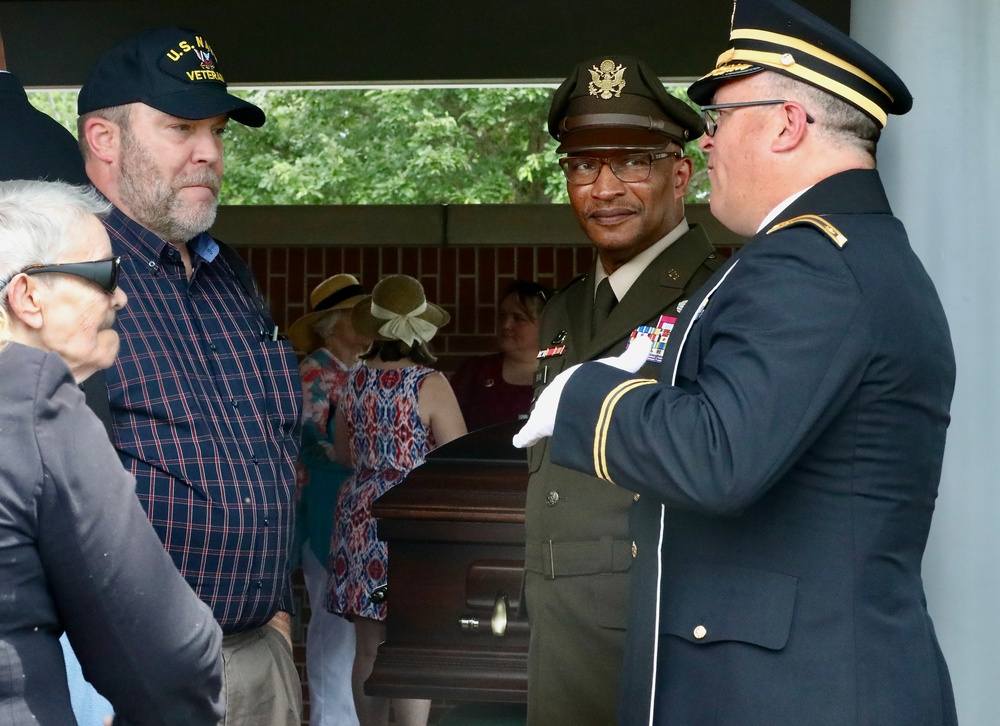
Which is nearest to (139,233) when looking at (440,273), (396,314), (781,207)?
(781,207)

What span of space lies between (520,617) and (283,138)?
8.89 metres

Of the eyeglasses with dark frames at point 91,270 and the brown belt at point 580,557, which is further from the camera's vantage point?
the brown belt at point 580,557

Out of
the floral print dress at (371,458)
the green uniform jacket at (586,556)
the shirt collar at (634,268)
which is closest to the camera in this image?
the green uniform jacket at (586,556)

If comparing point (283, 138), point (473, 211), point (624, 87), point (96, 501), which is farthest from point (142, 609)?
point (283, 138)

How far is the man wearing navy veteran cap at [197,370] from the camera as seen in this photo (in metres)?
2.48

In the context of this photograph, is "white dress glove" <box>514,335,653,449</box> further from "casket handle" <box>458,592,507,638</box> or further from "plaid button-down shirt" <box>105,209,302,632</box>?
"casket handle" <box>458,592,507,638</box>

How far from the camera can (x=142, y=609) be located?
161cm

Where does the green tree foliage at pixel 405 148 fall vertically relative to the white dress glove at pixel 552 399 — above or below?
below

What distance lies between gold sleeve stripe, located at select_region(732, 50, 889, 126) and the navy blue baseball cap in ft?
4.12

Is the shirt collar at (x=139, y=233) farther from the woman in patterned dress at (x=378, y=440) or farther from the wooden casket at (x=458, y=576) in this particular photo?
the woman in patterned dress at (x=378, y=440)

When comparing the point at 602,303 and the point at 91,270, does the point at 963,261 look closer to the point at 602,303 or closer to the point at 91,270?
the point at 602,303

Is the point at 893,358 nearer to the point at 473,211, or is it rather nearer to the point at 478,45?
the point at 478,45

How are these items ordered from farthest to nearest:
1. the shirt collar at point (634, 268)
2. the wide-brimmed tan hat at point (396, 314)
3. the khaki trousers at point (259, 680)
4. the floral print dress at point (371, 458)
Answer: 1. the wide-brimmed tan hat at point (396, 314)
2. the floral print dress at point (371, 458)
3. the shirt collar at point (634, 268)
4. the khaki trousers at point (259, 680)

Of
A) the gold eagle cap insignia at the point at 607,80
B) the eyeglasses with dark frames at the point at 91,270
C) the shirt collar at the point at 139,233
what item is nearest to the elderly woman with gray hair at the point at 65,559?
the eyeglasses with dark frames at the point at 91,270
